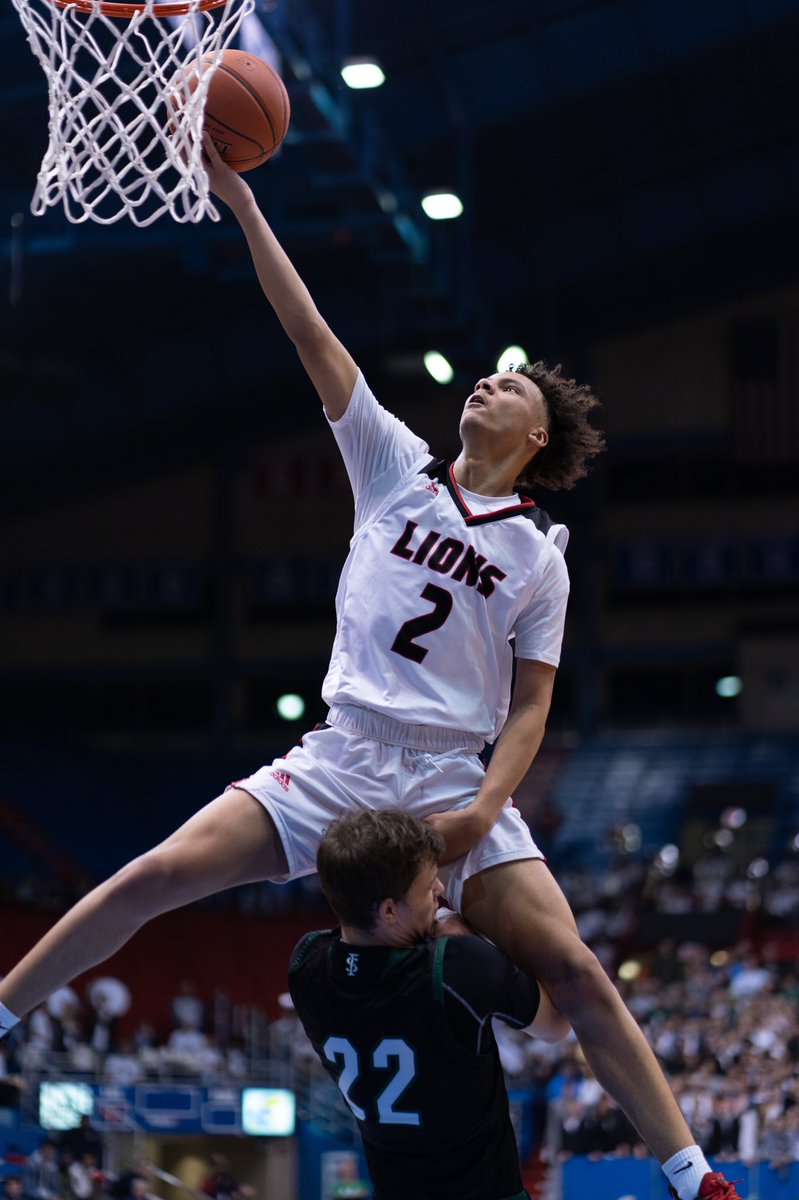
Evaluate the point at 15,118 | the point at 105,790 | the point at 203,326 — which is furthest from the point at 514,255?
the point at 105,790

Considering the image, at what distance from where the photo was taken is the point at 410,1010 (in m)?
3.47

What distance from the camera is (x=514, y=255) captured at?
26203 millimetres

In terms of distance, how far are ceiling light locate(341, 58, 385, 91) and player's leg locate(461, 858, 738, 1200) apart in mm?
12664

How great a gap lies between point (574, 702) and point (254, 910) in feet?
24.0

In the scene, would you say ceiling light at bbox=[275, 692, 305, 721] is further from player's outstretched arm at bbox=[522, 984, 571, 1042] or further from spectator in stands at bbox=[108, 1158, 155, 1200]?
player's outstretched arm at bbox=[522, 984, 571, 1042]

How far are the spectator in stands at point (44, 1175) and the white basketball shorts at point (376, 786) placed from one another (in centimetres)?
1016

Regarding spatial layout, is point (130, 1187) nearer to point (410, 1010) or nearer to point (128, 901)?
point (128, 901)

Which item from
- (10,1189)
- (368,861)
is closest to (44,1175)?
(10,1189)

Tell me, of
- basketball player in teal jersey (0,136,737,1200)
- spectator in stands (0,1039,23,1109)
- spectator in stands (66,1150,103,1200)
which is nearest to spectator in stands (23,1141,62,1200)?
spectator in stands (66,1150,103,1200)

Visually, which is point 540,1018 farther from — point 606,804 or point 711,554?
point 711,554

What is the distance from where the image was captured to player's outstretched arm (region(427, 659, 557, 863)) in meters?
4.08

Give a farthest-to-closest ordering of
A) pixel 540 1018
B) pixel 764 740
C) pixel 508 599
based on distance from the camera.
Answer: pixel 764 740, pixel 508 599, pixel 540 1018

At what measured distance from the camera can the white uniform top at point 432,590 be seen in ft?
14.0

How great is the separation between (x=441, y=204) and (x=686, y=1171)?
15.3m
